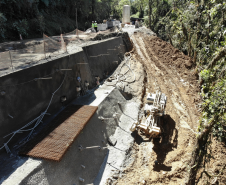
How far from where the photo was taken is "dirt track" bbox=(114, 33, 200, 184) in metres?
9.15

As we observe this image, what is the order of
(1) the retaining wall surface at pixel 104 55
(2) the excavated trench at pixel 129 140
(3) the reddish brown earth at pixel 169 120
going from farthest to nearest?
(1) the retaining wall surface at pixel 104 55 < (3) the reddish brown earth at pixel 169 120 < (2) the excavated trench at pixel 129 140

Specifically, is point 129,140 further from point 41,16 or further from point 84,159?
point 41,16

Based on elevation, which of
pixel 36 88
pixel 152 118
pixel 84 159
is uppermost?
pixel 36 88

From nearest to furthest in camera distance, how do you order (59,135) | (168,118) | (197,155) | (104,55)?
1. (197,155)
2. (59,135)
3. (168,118)
4. (104,55)

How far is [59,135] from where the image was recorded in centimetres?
755

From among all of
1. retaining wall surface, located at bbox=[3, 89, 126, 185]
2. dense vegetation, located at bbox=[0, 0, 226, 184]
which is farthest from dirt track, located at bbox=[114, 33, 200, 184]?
retaining wall surface, located at bbox=[3, 89, 126, 185]

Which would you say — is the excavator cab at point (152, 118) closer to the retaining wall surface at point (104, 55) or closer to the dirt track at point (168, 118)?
the dirt track at point (168, 118)

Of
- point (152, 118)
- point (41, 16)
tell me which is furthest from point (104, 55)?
point (41, 16)

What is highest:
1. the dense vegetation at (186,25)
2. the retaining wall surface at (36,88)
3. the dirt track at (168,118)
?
the dense vegetation at (186,25)

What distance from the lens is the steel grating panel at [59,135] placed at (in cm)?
661

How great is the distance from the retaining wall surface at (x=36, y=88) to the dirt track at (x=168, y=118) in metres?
5.53

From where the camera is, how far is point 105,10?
35469 mm

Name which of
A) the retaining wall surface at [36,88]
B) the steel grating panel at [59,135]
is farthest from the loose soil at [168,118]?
the retaining wall surface at [36,88]

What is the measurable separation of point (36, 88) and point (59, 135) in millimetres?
2600
